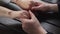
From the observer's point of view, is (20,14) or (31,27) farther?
(20,14)

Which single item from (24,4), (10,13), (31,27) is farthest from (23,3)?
(31,27)

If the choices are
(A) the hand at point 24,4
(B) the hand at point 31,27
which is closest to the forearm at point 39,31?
(B) the hand at point 31,27

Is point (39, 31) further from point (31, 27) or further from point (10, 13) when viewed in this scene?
point (10, 13)

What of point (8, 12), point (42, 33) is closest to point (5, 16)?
point (8, 12)

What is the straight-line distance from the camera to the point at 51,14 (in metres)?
0.96

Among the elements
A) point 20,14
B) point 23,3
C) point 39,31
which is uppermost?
point 23,3

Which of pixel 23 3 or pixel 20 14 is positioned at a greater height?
pixel 23 3

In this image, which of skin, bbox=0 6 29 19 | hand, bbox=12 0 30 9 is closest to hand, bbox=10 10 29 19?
skin, bbox=0 6 29 19

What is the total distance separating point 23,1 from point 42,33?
15.6 inches

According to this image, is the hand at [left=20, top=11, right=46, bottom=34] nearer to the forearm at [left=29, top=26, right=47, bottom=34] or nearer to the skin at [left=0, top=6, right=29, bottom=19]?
the forearm at [left=29, top=26, right=47, bottom=34]

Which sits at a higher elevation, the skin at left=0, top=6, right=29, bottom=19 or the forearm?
the skin at left=0, top=6, right=29, bottom=19

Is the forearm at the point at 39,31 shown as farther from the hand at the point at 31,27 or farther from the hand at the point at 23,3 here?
the hand at the point at 23,3

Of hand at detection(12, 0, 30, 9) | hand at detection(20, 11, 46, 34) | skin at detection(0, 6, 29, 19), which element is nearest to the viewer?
hand at detection(20, 11, 46, 34)

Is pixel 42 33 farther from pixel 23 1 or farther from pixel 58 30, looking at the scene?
pixel 23 1
